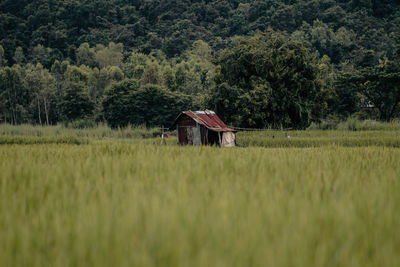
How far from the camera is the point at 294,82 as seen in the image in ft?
90.2

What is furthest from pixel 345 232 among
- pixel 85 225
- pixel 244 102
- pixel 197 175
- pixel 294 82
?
pixel 294 82

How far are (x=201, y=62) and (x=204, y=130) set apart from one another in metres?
59.1

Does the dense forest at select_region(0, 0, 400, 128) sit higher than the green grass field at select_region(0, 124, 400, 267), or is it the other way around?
the dense forest at select_region(0, 0, 400, 128)

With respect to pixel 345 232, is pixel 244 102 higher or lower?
higher

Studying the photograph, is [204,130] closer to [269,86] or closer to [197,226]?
[269,86]

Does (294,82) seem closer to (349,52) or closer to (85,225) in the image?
(85,225)

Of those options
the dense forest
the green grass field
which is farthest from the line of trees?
the green grass field

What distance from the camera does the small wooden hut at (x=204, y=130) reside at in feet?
68.2

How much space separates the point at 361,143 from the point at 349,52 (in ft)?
172

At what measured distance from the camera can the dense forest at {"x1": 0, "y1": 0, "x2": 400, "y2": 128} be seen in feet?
91.7

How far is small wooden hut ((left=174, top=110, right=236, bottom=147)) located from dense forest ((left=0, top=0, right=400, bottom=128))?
4471 millimetres

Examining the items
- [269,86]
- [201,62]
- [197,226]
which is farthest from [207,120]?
[201,62]

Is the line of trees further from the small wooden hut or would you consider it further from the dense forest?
the small wooden hut

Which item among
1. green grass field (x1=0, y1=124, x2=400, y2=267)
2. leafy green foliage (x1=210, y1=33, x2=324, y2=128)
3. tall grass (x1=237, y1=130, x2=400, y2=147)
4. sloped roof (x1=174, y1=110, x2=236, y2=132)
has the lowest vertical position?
tall grass (x1=237, y1=130, x2=400, y2=147)
